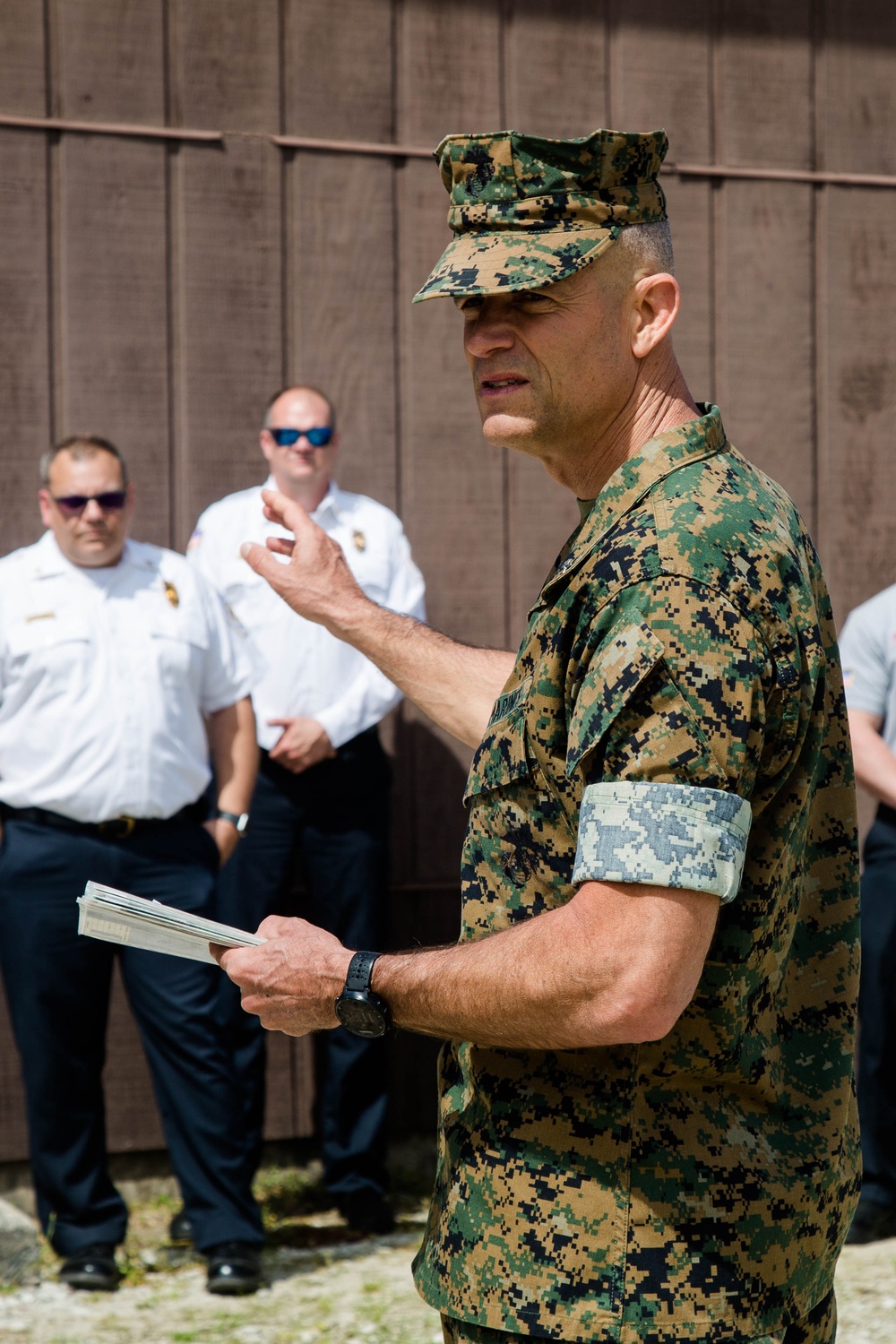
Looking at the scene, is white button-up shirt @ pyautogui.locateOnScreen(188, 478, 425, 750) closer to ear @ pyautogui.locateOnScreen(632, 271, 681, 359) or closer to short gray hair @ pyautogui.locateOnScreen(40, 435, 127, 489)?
short gray hair @ pyautogui.locateOnScreen(40, 435, 127, 489)

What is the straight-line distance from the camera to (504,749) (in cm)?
161

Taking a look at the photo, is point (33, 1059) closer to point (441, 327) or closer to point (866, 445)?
point (441, 327)

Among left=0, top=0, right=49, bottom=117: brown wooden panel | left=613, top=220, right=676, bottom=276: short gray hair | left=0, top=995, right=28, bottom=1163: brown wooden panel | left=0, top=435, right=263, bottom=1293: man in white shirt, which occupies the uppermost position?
left=0, top=0, right=49, bottom=117: brown wooden panel

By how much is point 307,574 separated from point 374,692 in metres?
2.15

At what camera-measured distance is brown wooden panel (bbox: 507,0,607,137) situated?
4.95m

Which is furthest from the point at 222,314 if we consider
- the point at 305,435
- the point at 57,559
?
the point at 57,559

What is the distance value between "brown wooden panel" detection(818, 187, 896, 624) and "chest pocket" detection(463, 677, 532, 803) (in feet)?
12.5

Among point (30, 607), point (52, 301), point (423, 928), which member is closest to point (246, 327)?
point (52, 301)

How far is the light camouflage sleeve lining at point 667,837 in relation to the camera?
4.53 ft

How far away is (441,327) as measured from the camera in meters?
4.90

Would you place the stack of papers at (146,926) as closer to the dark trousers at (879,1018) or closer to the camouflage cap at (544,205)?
the camouflage cap at (544,205)

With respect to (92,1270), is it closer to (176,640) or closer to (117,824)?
(117,824)

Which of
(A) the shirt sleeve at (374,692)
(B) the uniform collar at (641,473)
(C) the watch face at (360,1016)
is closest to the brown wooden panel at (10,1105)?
(A) the shirt sleeve at (374,692)

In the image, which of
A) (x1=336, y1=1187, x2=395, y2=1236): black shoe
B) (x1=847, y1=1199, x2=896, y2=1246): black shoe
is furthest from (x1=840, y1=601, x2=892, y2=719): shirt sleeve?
(x1=336, y1=1187, x2=395, y2=1236): black shoe
